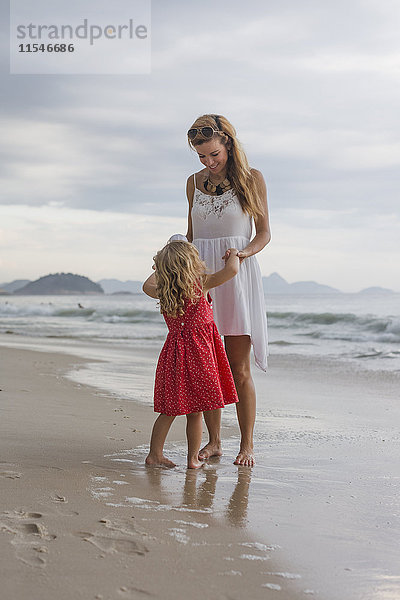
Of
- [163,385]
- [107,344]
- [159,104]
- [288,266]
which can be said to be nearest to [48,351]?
[107,344]

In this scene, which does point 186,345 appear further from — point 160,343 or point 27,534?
point 160,343

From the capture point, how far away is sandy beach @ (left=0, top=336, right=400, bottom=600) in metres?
1.89

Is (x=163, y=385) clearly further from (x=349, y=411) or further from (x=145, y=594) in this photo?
(x=349, y=411)

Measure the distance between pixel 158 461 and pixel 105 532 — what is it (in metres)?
1.12

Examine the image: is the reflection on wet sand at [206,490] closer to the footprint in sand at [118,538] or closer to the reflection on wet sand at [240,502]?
the reflection on wet sand at [240,502]

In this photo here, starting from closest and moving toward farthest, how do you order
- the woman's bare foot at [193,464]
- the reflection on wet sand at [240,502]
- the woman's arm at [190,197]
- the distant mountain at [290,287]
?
the reflection on wet sand at [240,502] → the woman's bare foot at [193,464] → the woman's arm at [190,197] → the distant mountain at [290,287]

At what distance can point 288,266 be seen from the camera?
95.8ft

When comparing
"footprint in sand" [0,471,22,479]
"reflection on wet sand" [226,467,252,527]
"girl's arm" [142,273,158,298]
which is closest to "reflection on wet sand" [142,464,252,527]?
"reflection on wet sand" [226,467,252,527]

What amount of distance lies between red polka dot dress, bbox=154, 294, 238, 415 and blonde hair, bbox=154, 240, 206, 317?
0.07m

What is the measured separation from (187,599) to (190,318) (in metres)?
1.76

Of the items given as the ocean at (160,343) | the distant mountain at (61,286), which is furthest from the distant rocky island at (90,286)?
the ocean at (160,343)

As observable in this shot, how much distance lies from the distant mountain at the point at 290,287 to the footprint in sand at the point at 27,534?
43481 millimetres

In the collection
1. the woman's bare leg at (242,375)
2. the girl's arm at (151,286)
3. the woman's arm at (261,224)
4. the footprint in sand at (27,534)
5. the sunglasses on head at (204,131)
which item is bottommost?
the footprint in sand at (27,534)

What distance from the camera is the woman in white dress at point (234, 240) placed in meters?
3.63
